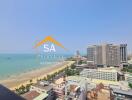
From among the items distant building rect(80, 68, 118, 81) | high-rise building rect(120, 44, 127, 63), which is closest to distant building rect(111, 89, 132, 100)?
distant building rect(80, 68, 118, 81)

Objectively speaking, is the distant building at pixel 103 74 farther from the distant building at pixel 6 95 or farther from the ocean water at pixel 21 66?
the distant building at pixel 6 95

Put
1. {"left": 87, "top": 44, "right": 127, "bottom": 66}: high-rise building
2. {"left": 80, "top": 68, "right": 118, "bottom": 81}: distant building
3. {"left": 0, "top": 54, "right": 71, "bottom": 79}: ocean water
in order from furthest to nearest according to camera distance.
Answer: {"left": 87, "top": 44, "right": 127, "bottom": 66}: high-rise building → {"left": 0, "top": 54, "right": 71, "bottom": 79}: ocean water → {"left": 80, "top": 68, "right": 118, "bottom": 81}: distant building

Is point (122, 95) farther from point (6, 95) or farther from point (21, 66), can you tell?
point (21, 66)

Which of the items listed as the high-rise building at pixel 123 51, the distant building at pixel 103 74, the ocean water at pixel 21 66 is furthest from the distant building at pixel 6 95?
the high-rise building at pixel 123 51

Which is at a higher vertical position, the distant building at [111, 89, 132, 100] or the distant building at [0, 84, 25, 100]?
the distant building at [0, 84, 25, 100]

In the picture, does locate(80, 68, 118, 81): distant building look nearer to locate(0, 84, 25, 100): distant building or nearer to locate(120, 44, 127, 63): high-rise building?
locate(120, 44, 127, 63): high-rise building

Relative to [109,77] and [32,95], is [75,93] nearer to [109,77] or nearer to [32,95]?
[32,95]

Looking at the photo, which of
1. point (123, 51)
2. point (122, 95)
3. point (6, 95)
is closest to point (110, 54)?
point (123, 51)

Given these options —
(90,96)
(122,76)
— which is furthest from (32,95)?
(122,76)
